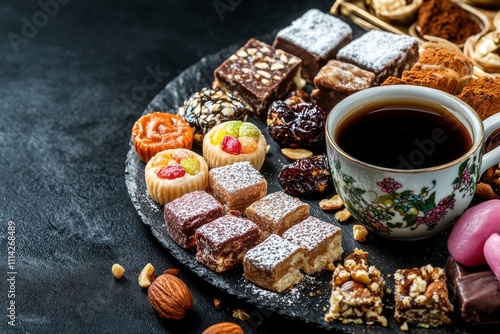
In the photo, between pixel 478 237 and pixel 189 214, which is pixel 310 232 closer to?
pixel 189 214

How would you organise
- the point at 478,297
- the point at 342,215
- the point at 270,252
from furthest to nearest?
the point at 342,215, the point at 270,252, the point at 478,297

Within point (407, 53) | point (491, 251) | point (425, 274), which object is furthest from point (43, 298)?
point (407, 53)

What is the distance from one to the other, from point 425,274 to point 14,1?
10.8 feet

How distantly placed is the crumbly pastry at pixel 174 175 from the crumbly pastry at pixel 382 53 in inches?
35.6

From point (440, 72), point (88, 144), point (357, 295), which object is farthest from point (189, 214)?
point (440, 72)

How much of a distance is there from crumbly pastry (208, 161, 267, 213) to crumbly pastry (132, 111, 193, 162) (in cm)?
27

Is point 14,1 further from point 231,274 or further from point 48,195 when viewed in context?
point 231,274

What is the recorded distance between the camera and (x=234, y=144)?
335 cm

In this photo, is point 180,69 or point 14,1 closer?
point 180,69

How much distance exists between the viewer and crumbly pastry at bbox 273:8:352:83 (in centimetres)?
387

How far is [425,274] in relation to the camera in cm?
272

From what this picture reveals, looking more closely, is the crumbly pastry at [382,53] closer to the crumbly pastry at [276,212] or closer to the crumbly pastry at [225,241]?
the crumbly pastry at [276,212]

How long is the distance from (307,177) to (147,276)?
73 centimetres

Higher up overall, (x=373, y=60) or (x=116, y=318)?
(x=373, y=60)
